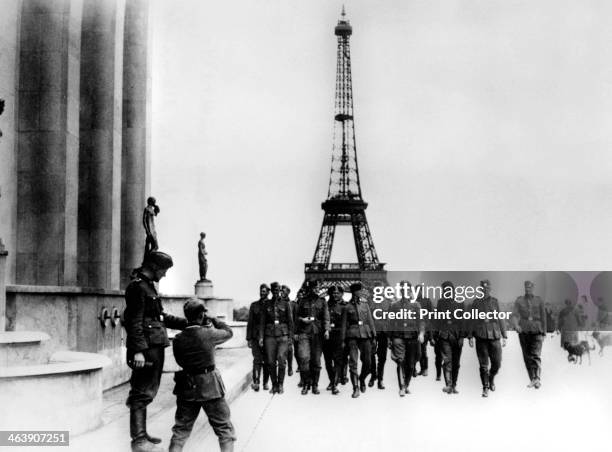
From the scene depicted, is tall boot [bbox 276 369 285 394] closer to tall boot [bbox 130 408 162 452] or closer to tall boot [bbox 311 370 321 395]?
tall boot [bbox 311 370 321 395]

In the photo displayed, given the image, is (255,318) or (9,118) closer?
(255,318)

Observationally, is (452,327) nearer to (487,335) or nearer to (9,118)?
(487,335)

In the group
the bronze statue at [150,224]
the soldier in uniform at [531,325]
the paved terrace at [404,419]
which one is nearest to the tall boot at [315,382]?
the paved terrace at [404,419]

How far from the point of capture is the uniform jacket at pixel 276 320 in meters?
15.1

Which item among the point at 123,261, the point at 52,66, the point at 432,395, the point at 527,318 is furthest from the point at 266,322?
the point at 123,261

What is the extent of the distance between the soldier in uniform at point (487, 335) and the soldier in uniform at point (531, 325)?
34.6 inches

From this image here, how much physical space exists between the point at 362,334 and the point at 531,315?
327 cm

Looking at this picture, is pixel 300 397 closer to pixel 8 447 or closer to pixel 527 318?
pixel 527 318

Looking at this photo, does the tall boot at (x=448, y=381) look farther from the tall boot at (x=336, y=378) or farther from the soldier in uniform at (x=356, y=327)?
the tall boot at (x=336, y=378)

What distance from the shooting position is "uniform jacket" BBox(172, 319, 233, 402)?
299 inches

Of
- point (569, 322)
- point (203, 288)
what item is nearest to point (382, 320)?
point (569, 322)

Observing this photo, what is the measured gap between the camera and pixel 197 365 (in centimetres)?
763

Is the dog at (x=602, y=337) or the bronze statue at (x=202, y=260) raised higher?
the bronze statue at (x=202, y=260)

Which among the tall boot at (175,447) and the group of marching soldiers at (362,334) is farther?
the group of marching soldiers at (362,334)
